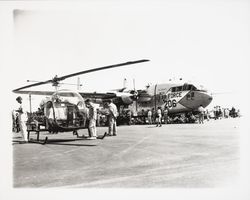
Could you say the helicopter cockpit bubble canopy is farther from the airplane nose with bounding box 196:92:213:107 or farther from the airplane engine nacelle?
the airplane engine nacelle

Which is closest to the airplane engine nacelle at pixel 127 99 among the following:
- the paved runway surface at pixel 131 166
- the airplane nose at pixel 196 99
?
the airplane nose at pixel 196 99

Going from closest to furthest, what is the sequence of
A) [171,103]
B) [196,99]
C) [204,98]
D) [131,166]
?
1. [131,166]
2. [204,98]
3. [196,99]
4. [171,103]

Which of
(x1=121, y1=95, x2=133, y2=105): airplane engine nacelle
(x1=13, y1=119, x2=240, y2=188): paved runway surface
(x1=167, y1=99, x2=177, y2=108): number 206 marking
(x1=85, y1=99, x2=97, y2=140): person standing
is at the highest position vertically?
(x1=121, y1=95, x2=133, y2=105): airplane engine nacelle

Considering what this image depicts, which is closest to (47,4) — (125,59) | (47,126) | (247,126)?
(125,59)

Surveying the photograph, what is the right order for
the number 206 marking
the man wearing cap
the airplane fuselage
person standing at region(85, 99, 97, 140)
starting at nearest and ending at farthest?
1. the man wearing cap
2. person standing at region(85, 99, 97, 140)
3. the airplane fuselage
4. the number 206 marking

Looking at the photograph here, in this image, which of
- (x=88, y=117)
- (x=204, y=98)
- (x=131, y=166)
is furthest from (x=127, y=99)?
(x=131, y=166)

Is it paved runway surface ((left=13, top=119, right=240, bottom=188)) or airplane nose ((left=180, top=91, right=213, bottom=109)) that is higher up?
airplane nose ((left=180, top=91, right=213, bottom=109))

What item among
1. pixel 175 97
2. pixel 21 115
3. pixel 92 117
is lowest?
pixel 92 117

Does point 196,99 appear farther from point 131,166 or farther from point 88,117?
point 131,166

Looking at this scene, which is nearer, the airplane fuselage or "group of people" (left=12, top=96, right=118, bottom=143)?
"group of people" (left=12, top=96, right=118, bottom=143)

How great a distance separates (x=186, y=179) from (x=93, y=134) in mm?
4933

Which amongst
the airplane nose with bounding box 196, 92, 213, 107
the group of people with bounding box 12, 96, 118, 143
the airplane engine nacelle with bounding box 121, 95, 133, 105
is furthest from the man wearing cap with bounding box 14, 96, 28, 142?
the airplane engine nacelle with bounding box 121, 95, 133, 105
